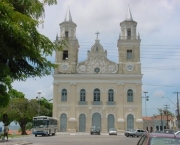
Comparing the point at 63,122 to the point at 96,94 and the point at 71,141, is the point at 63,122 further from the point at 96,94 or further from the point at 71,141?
the point at 71,141

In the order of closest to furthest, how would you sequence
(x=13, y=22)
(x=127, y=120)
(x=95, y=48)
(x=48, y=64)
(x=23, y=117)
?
(x=13, y=22) < (x=48, y=64) < (x=23, y=117) < (x=127, y=120) < (x=95, y=48)

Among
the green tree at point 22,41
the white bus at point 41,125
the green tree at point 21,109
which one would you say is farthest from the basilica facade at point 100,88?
the green tree at point 22,41

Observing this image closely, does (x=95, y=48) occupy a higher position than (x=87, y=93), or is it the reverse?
(x=95, y=48)

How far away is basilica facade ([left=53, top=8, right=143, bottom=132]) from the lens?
59938 mm

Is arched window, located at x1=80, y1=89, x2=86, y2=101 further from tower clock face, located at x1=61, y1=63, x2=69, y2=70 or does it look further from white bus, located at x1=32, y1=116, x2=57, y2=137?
white bus, located at x1=32, y1=116, x2=57, y2=137

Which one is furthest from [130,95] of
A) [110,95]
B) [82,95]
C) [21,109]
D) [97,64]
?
[21,109]

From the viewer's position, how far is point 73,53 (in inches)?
2491

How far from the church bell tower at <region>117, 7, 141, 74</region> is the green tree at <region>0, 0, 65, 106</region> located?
5404 cm

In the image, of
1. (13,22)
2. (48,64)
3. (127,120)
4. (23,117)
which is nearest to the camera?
(13,22)

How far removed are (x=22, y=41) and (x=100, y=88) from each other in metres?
55.1

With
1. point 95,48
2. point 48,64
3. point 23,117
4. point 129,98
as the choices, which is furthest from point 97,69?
point 48,64

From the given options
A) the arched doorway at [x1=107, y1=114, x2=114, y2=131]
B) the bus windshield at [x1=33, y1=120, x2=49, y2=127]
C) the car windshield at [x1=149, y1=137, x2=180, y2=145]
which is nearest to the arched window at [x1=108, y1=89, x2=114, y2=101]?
the arched doorway at [x1=107, y1=114, x2=114, y2=131]

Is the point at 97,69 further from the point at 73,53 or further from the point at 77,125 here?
the point at 77,125

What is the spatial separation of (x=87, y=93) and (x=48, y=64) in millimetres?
53682
